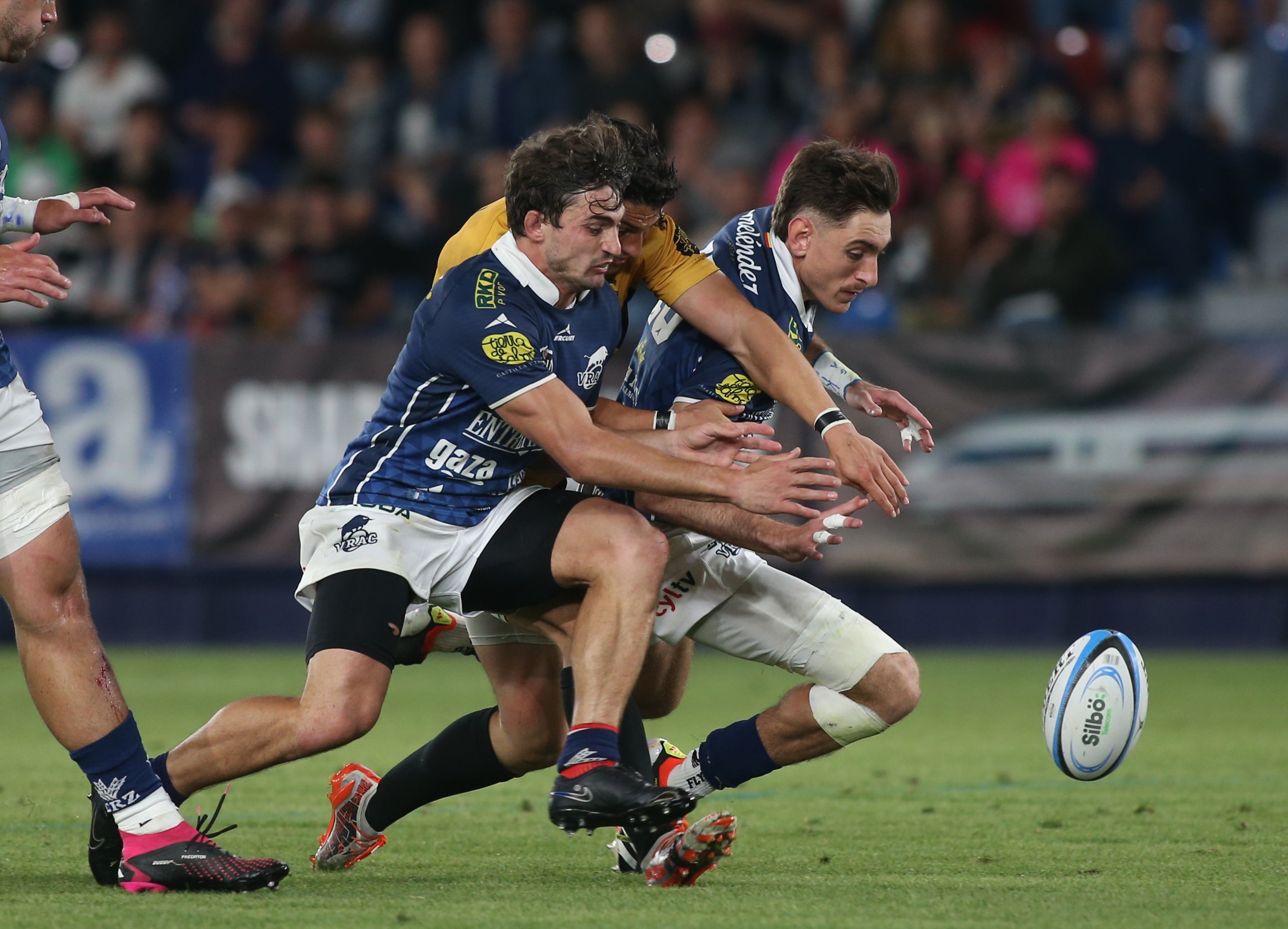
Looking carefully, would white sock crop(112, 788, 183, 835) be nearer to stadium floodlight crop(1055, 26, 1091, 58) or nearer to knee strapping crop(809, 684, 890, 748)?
knee strapping crop(809, 684, 890, 748)

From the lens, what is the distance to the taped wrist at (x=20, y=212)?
177 inches

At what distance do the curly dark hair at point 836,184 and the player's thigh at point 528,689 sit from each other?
58.3 inches

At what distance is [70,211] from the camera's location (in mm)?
4488

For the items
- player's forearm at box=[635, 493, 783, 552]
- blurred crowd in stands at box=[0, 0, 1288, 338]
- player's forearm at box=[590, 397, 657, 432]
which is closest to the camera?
player's forearm at box=[635, 493, 783, 552]

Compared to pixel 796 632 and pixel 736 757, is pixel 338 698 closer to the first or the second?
pixel 736 757

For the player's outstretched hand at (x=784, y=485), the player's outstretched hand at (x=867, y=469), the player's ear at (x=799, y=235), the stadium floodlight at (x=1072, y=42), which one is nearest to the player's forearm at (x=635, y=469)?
the player's outstretched hand at (x=784, y=485)

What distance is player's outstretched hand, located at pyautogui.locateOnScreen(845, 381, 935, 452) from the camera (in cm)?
519

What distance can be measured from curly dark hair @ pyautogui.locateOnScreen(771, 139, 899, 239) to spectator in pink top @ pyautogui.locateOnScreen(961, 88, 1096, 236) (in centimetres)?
721

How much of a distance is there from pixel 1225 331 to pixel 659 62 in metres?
5.10

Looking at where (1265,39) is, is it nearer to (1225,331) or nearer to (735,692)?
(1225,331)

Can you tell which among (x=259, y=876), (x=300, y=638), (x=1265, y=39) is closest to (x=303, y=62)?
(x=300, y=638)

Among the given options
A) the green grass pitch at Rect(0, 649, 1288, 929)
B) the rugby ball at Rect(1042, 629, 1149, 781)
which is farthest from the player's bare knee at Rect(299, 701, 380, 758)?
the rugby ball at Rect(1042, 629, 1149, 781)

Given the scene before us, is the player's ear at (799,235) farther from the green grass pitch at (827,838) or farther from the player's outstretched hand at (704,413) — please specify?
the green grass pitch at (827,838)

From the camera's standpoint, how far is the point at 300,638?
11.8 metres
